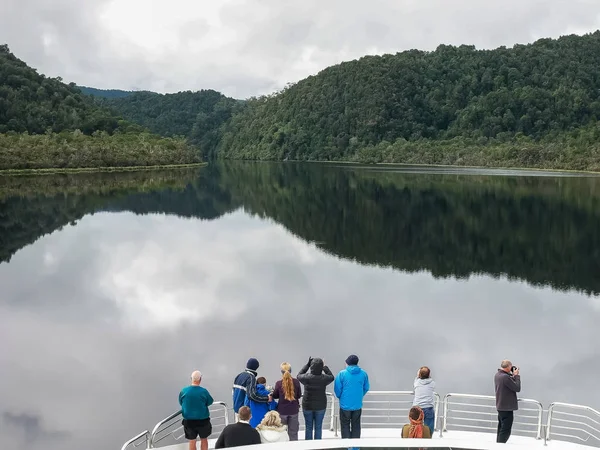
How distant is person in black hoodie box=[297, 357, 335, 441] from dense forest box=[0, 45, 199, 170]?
10246 centimetres

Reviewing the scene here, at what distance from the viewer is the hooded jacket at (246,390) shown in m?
11.2

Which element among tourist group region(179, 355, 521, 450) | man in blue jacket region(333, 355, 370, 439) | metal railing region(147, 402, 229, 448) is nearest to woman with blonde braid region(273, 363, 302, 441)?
tourist group region(179, 355, 521, 450)

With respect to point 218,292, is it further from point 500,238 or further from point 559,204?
point 559,204

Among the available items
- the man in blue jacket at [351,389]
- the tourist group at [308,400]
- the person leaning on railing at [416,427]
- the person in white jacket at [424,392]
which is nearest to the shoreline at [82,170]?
the tourist group at [308,400]

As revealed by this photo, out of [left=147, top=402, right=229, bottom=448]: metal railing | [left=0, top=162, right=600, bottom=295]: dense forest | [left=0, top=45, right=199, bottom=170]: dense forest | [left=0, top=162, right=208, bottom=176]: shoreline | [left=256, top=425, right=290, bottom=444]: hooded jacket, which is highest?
[left=0, top=45, right=199, bottom=170]: dense forest

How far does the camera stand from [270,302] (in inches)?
1159

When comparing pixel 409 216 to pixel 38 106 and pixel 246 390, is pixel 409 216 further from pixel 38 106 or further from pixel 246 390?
pixel 38 106

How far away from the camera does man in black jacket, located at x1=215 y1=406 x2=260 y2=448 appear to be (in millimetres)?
10086

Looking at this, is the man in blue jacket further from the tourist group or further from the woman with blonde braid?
the woman with blonde braid

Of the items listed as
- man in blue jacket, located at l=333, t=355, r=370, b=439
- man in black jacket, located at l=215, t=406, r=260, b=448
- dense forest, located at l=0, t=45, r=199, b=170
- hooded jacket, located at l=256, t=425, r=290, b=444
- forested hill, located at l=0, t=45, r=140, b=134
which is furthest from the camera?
forested hill, located at l=0, t=45, r=140, b=134

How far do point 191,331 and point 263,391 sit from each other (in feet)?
44.5

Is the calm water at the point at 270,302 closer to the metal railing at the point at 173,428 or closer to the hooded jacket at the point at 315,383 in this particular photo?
the metal railing at the point at 173,428

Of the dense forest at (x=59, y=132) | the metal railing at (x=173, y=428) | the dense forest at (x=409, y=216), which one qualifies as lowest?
the metal railing at (x=173, y=428)

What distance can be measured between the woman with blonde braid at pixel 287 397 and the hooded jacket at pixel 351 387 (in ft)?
2.60
